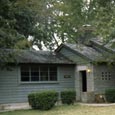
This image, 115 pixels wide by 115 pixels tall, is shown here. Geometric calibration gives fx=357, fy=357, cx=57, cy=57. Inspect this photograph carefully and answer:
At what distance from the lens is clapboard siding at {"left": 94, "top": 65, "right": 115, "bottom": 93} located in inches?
1027

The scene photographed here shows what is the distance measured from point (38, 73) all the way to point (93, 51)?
5058 millimetres

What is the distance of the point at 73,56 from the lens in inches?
1085

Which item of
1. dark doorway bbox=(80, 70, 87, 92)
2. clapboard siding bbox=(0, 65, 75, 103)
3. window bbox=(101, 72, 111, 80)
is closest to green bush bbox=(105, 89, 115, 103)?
window bbox=(101, 72, 111, 80)

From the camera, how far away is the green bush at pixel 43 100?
20.1 metres

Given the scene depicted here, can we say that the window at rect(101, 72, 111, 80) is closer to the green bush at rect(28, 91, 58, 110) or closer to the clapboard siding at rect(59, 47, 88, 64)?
the clapboard siding at rect(59, 47, 88, 64)

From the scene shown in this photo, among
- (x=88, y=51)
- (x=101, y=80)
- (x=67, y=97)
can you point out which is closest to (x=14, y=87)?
(x=67, y=97)

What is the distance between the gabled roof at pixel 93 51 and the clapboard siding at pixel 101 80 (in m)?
0.82

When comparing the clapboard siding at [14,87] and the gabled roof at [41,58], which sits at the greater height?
the gabled roof at [41,58]

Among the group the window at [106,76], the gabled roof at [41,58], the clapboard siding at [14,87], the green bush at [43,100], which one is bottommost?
the green bush at [43,100]

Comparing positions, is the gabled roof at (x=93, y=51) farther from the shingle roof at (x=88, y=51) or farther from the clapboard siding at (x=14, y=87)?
the clapboard siding at (x=14, y=87)

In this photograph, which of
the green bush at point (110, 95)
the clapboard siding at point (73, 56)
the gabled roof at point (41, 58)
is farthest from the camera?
the clapboard siding at point (73, 56)

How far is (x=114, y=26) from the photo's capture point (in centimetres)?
1875

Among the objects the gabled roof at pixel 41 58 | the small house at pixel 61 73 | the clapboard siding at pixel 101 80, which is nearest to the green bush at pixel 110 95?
the small house at pixel 61 73

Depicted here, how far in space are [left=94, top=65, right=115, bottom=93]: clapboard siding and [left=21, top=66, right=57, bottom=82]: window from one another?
303cm
